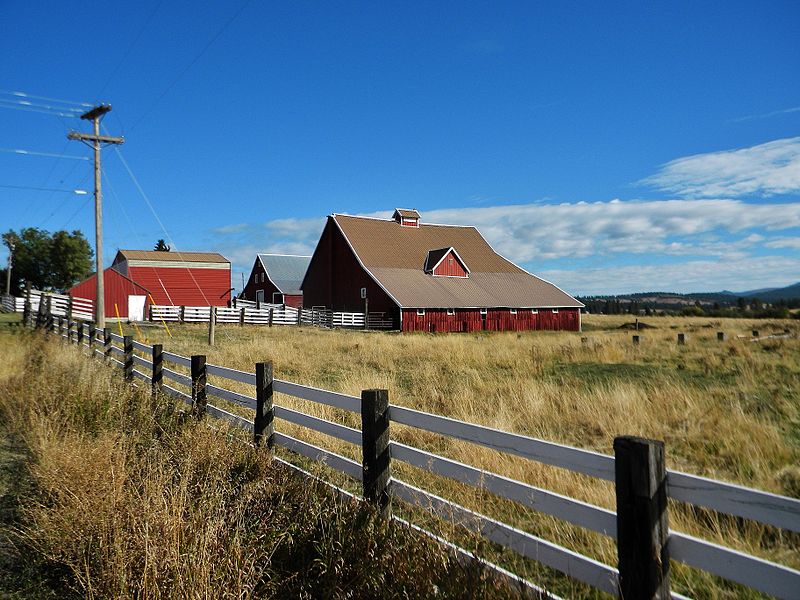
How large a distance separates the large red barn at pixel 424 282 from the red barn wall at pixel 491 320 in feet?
0.21

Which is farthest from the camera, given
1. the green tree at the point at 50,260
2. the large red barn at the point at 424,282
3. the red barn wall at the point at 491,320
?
the green tree at the point at 50,260

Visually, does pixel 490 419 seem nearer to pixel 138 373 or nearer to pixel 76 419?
pixel 76 419

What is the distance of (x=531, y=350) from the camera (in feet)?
64.2

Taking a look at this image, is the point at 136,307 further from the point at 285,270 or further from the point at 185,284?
the point at 285,270

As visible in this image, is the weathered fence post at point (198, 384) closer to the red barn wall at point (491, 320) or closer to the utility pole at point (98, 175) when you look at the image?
the utility pole at point (98, 175)

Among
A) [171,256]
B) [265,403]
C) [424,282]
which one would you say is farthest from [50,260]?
[265,403]

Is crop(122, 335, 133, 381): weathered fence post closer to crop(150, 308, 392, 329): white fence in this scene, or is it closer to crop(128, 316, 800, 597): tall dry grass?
crop(128, 316, 800, 597): tall dry grass

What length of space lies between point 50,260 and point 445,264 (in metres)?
65.3

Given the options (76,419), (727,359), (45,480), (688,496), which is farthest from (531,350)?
(688,496)

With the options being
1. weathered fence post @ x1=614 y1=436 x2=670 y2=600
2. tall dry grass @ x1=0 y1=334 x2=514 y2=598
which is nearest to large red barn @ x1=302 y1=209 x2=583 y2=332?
tall dry grass @ x1=0 y1=334 x2=514 y2=598

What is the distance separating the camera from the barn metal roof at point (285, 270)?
55.2m

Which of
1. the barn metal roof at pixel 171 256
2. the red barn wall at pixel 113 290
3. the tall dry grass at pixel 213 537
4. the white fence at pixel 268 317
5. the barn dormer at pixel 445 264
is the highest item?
the barn metal roof at pixel 171 256

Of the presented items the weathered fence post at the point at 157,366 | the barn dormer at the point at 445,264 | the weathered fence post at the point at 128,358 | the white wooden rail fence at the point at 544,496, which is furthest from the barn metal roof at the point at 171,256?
the white wooden rail fence at the point at 544,496

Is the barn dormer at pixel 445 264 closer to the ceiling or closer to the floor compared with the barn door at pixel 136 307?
closer to the ceiling
